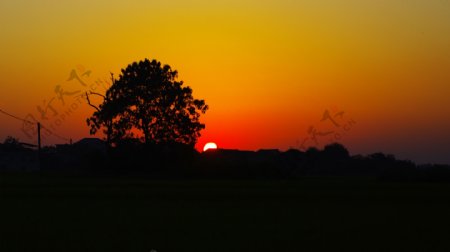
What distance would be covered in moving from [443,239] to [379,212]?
1006 cm

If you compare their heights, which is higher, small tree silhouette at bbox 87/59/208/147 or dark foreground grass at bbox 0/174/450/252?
small tree silhouette at bbox 87/59/208/147

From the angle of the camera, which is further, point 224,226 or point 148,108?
point 148,108

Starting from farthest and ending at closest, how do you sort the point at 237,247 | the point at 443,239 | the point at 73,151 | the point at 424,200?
the point at 73,151 < the point at 424,200 < the point at 443,239 < the point at 237,247

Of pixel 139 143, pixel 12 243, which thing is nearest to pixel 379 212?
pixel 12 243

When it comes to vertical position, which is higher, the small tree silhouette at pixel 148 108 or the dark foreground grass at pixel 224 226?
the small tree silhouette at pixel 148 108

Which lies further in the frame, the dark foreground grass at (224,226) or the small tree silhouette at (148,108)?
the small tree silhouette at (148,108)

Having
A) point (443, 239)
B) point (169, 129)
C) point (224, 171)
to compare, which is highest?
point (169, 129)

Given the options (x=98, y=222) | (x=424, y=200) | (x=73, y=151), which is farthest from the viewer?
(x=73, y=151)

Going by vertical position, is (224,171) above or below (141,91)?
below

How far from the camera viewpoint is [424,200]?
124ft

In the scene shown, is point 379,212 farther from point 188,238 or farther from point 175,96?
point 175,96

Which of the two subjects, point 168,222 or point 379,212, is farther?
point 379,212

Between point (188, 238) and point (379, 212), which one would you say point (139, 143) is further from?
point (188, 238)

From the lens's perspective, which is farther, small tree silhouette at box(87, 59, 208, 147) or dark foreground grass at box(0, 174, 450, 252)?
small tree silhouette at box(87, 59, 208, 147)
